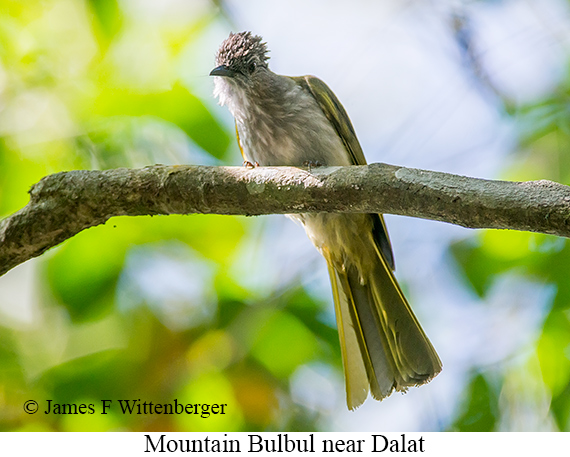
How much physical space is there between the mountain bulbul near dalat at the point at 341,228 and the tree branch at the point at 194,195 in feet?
3.00

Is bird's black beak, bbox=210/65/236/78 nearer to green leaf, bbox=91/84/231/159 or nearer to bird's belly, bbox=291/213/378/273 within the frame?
green leaf, bbox=91/84/231/159

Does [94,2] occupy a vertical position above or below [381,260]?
above

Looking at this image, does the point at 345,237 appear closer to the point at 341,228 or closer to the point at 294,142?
the point at 341,228

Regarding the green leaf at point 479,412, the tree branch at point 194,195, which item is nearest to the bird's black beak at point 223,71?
the tree branch at point 194,195

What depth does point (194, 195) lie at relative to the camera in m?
2.11

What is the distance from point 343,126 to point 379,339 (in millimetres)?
1184

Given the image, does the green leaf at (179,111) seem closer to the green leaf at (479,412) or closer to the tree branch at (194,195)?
the tree branch at (194,195)

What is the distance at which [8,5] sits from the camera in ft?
11.9

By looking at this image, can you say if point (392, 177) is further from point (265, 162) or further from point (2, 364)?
point (2, 364)

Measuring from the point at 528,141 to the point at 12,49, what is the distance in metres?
3.33

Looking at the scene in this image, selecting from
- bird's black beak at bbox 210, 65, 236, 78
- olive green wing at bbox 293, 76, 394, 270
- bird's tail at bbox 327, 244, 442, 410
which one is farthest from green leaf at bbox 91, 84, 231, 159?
bird's tail at bbox 327, 244, 442, 410

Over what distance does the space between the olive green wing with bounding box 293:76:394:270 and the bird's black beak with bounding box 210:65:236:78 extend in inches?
16.0

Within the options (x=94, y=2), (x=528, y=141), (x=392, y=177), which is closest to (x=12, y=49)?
(x=94, y=2)

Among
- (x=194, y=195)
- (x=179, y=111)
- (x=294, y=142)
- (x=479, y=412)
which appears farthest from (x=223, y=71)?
(x=479, y=412)
